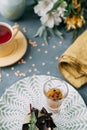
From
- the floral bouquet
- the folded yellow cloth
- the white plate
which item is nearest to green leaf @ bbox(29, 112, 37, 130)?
the white plate

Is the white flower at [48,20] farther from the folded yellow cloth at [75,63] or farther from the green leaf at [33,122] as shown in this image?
the green leaf at [33,122]

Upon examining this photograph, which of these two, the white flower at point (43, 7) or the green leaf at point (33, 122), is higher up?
the white flower at point (43, 7)

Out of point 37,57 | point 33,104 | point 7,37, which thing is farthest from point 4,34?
point 33,104

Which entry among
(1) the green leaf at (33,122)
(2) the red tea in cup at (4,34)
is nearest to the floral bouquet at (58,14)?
(2) the red tea in cup at (4,34)

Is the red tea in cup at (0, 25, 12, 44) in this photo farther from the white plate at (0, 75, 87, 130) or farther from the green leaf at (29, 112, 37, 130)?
the green leaf at (29, 112, 37, 130)

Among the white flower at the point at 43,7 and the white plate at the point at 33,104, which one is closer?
the white plate at the point at 33,104

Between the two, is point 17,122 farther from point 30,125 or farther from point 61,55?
point 61,55
